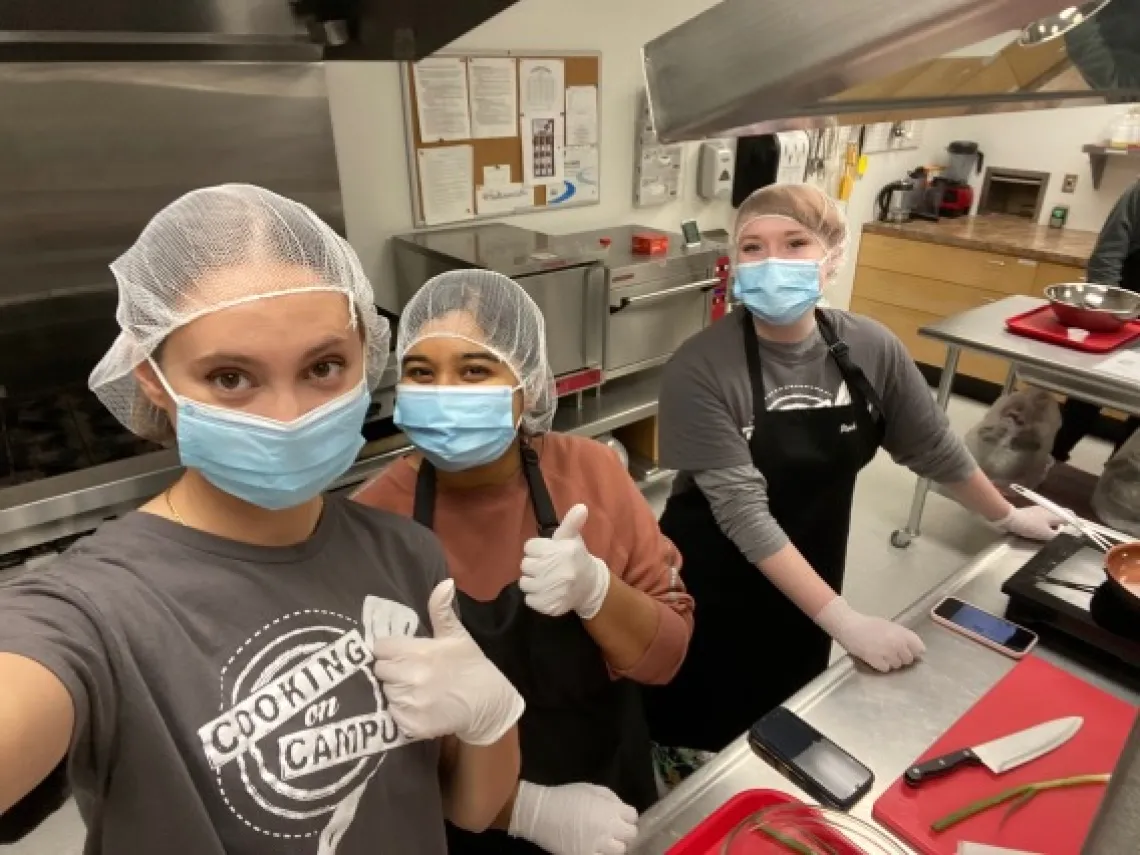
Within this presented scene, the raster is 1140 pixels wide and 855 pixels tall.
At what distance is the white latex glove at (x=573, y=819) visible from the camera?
0.89 meters

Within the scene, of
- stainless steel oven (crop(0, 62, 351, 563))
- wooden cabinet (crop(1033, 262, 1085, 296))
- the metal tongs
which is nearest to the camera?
the metal tongs

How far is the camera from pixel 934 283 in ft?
12.7

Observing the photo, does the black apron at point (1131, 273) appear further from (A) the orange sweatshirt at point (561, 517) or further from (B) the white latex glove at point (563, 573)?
(B) the white latex glove at point (563, 573)

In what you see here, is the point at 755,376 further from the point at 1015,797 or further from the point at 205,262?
the point at 205,262

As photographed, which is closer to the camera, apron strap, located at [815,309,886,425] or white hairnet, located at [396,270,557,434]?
white hairnet, located at [396,270,557,434]

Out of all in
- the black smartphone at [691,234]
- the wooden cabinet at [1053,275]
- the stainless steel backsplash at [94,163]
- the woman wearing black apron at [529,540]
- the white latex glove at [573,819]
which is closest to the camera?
the white latex glove at [573,819]

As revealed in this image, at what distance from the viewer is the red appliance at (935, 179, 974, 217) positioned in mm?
4086

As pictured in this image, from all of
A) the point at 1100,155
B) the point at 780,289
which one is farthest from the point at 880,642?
the point at 1100,155

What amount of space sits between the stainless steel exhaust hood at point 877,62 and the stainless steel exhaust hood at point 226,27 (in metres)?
1.32

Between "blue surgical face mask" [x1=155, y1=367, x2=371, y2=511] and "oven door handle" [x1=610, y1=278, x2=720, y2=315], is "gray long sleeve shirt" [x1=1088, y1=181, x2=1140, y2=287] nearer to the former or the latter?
"oven door handle" [x1=610, y1=278, x2=720, y2=315]

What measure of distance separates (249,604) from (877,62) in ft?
2.00

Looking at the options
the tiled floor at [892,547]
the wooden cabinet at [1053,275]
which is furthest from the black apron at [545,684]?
the wooden cabinet at [1053,275]

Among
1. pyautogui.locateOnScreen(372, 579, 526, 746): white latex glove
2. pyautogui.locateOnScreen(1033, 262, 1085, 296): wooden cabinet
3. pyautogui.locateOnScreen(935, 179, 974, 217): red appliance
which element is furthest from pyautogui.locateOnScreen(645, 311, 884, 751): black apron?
pyautogui.locateOnScreen(935, 179, 974, 217): red appliance

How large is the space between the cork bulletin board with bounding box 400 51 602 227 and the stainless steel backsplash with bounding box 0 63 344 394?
0.42m
